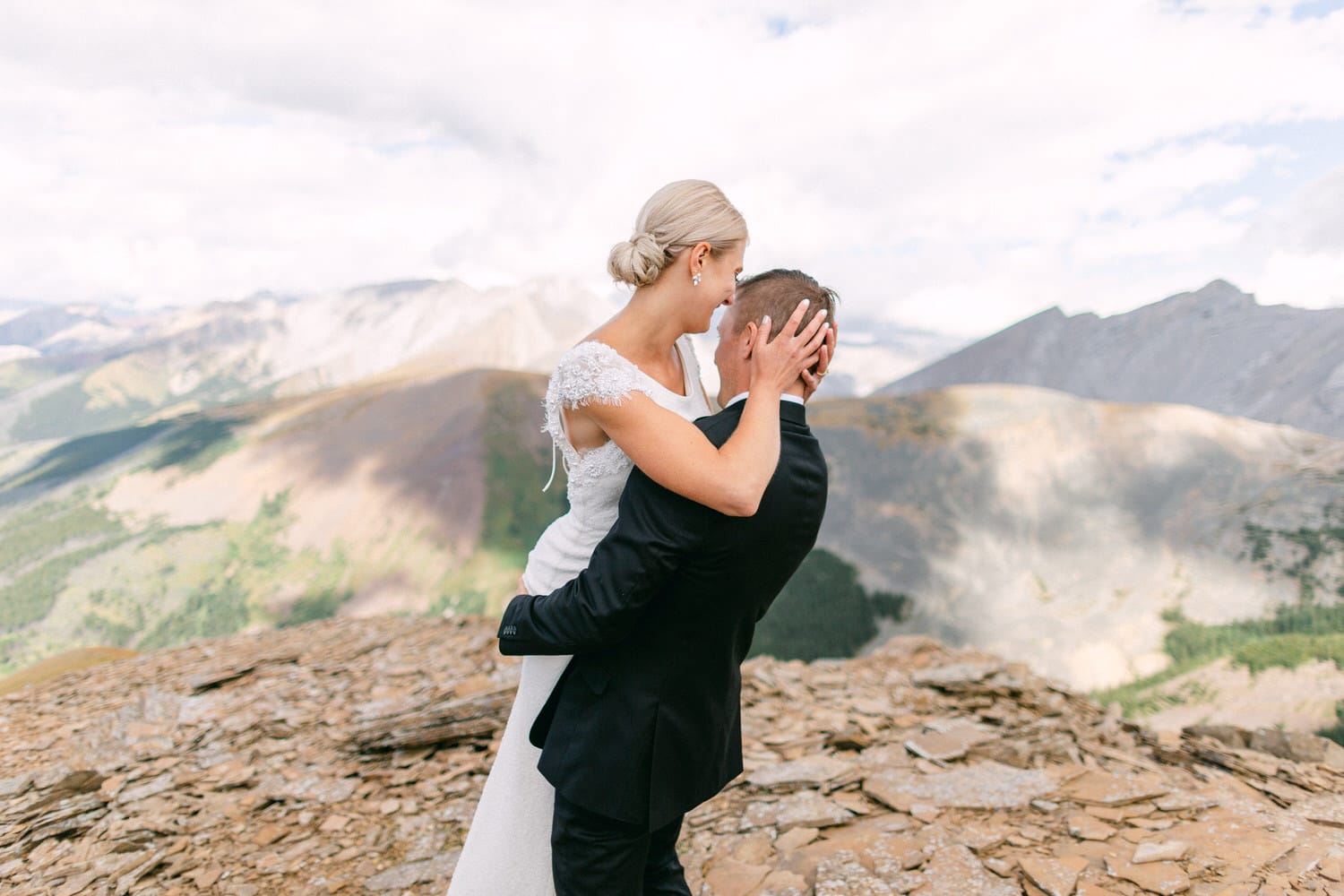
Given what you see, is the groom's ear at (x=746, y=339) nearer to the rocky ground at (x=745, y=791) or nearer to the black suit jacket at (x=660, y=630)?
the black suit jacket at (x=660, y=630)

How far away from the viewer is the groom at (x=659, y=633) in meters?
1.84

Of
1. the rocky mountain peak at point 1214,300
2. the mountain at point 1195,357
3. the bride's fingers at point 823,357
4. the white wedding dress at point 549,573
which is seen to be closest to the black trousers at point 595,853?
the white wedding dress at point 549,573

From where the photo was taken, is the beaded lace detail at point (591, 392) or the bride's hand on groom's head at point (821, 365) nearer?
the beaded lace detail at point (591, 392)

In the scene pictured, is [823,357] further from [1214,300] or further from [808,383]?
[1214,300]

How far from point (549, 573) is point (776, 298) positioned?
1093mm

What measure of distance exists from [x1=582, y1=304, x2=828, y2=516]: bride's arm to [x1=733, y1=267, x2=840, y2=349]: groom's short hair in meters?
0.04

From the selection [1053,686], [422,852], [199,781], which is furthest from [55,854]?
[1053,686]

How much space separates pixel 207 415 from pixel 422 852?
14066 cm

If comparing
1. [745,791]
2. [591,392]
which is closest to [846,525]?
[745,791]

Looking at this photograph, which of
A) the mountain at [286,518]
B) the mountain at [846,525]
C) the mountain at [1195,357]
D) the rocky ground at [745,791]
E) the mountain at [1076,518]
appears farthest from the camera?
the mountain at [1195,357]

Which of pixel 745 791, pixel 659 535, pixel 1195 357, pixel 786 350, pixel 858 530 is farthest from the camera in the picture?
pixel 1195 357

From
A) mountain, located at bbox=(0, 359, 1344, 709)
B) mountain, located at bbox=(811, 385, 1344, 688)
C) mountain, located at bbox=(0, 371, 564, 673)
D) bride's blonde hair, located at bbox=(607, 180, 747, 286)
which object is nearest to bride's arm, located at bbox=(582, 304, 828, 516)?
bride's blonde hair, located at bbox=(607, 180, 747, 286)

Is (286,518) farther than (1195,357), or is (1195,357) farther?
(1195,357)

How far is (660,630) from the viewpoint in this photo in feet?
6.52
